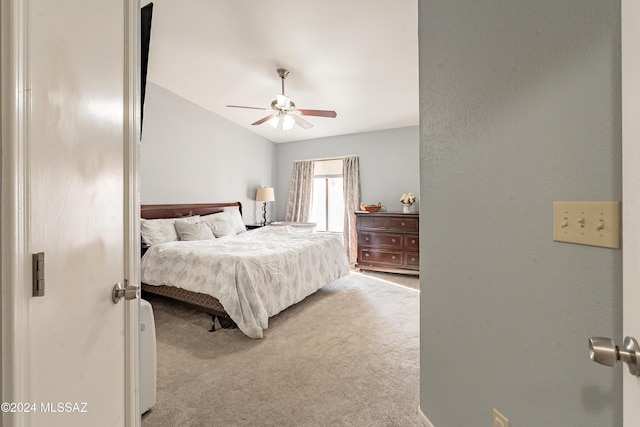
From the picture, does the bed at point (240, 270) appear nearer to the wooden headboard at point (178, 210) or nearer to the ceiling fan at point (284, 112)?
the wooden headboard at point (178, 210)

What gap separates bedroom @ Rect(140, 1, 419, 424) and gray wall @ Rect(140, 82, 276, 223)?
0.04 feet

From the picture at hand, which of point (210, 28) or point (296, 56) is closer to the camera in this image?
point (210, 28)

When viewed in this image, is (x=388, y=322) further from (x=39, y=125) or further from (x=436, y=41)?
(x=39, y=125)

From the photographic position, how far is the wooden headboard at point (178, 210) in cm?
357

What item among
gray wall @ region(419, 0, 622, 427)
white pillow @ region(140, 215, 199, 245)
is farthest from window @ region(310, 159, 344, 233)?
gray wall @ region(419, 0, 622, 427)

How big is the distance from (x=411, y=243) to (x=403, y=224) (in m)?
0.32

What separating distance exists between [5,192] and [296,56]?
9.12 feet

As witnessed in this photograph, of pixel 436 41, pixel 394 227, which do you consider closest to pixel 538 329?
pixel 436 41

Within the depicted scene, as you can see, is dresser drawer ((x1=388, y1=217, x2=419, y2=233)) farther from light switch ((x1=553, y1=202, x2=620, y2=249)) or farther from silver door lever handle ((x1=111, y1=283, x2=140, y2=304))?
silver door lever handle ((x1=111, y1=283, x2=140, y2=304))

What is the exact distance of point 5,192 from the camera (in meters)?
0.51

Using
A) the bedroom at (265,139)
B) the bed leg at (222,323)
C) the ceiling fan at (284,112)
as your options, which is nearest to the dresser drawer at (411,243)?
the bedroom at (265,139)

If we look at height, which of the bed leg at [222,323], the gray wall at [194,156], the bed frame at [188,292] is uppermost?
the gray wall at [194,156]

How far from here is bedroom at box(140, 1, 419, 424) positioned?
3.13m

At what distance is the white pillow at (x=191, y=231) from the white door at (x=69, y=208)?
272 cm
